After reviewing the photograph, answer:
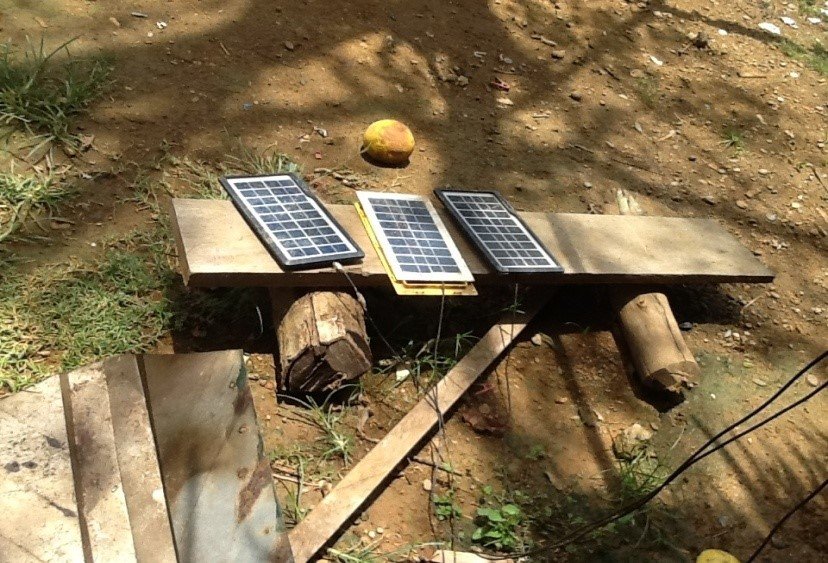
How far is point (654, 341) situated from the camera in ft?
10.7

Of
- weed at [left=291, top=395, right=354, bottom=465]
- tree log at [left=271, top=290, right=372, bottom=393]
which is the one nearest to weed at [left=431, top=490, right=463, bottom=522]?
weed at [left=291, top=395, right=354, bottom=465]

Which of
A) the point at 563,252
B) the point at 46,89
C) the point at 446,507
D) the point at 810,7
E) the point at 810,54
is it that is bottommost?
the point at 446,507

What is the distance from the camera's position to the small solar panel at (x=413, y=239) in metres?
2.97

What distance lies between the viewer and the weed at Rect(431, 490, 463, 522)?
2.70 m

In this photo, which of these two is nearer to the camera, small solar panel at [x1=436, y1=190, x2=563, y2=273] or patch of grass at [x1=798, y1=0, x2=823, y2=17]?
small solar panel at [x1=436, y1=190, x2=563, y2=273]

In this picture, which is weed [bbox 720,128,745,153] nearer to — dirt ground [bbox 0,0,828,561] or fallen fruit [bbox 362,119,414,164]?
dirt ground [bbox 0,0,828,561]

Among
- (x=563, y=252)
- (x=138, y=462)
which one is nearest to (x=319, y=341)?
(x=138, y=462)

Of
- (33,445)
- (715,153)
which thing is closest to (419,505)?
(33,445)

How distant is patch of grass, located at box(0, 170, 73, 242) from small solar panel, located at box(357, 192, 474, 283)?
4.29ft

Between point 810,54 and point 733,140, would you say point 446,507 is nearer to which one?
point 733,140

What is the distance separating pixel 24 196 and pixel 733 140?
4.17m

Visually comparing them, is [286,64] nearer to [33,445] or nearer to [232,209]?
[232,209]

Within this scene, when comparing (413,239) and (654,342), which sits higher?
→ (413,239)

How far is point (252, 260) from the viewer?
9.15 feet
